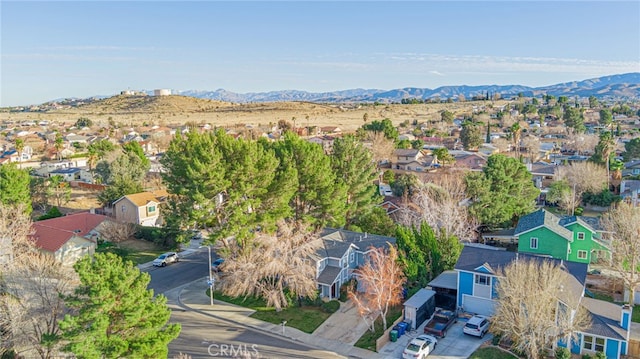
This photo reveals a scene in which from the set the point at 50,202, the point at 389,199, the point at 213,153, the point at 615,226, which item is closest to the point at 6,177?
the point at 50,202

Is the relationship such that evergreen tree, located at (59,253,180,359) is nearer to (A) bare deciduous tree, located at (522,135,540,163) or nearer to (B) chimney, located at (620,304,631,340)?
(B) chimney, located at (620,304,631,340)

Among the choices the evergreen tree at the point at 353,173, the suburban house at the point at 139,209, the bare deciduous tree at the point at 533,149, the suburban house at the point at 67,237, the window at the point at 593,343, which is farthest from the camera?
the bare deciduous tree at the point at 533,149

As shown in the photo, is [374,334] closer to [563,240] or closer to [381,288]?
[381,288]

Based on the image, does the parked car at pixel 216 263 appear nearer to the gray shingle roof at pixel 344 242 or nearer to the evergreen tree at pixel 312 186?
the evergreen tree at pixel 312 186

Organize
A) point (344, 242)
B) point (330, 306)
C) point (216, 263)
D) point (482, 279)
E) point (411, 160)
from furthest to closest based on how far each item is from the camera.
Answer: point (411, 160) < point (216, 263) < point (344, 242) < point (330, 306) < point (482, 279)

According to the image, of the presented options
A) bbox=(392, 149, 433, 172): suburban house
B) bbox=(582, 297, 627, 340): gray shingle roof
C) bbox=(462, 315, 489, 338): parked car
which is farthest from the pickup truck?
bbox=(392, 149, 433, 172): suburban house

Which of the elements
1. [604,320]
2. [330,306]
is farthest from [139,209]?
[604,320]

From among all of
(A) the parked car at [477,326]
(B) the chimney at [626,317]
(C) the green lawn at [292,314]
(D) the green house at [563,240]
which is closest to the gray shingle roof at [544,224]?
(D) the green house at [563,240]
